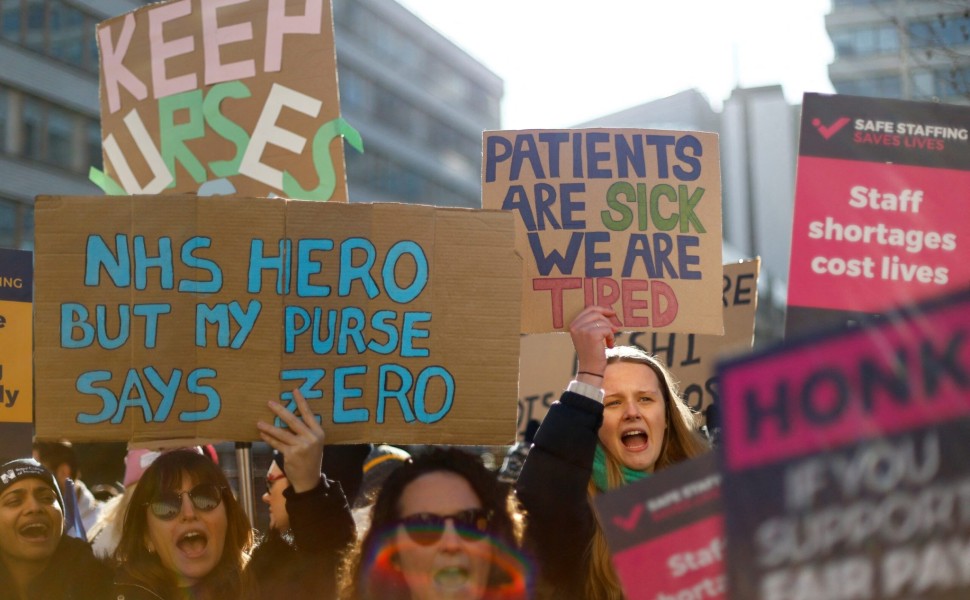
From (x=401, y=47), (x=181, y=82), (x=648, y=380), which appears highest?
(x=401, y=47)

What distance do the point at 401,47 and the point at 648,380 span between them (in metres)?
37.0

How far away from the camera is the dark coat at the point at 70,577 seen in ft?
11.3

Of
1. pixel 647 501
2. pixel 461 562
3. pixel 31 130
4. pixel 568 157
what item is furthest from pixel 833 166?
pixel 31 130

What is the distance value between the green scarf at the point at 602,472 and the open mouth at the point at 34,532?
1.63 m

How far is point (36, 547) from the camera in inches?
139

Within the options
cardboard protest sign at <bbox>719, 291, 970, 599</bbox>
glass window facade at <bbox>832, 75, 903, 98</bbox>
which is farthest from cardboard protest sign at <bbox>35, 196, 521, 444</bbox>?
glass window facade at <bbox>832, 75, 903, 98</bbox>

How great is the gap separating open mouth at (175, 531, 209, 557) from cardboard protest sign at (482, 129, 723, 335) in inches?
43.3

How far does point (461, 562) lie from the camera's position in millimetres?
2516

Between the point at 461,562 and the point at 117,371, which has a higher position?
the point at 117,371

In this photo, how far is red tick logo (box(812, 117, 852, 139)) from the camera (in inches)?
144

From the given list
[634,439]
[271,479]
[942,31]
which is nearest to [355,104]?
[942,31]

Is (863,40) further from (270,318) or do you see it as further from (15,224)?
(270,318)

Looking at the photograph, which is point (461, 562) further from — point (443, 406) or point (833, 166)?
point (833, 166)

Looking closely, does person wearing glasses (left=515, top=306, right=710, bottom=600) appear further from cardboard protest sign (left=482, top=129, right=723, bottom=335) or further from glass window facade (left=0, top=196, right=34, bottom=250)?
glass window facade (left=0, top=196, right=34, bottom=250)
